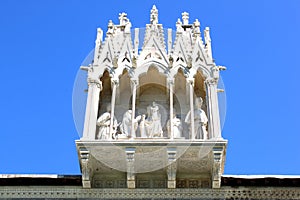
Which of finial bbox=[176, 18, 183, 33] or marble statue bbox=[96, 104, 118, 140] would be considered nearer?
marble statue bbox=[96, 104, 118, 140]

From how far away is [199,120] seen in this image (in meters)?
14.2

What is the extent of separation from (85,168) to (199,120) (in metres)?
3.16

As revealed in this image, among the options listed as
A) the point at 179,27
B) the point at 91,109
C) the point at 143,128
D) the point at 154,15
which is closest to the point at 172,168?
the point at 143,128

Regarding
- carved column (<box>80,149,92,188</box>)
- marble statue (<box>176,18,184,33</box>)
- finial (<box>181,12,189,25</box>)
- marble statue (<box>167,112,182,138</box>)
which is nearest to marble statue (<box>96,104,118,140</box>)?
carved column (<box>80,149,92,188</box>)

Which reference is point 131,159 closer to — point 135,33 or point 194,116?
point 194,116

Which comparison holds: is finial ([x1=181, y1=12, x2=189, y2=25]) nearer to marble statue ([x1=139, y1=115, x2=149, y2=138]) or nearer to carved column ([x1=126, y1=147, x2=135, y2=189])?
marble statue ([x1=139, y1=115, x2=149, y2=138])

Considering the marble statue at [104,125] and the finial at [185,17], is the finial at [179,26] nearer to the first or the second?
the finial at [185,17]

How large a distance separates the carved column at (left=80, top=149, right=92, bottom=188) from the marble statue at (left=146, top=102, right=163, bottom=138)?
1884 millimetres

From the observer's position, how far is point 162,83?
1563cm

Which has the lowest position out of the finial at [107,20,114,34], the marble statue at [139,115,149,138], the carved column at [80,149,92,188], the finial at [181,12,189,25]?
the carved column at [80,149,92,188]

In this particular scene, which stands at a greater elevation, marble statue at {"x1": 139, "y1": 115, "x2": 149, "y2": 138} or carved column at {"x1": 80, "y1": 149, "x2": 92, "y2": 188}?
marble statue at {"x1": 139, "y1": 115, "x2": 149, "y2": 138}

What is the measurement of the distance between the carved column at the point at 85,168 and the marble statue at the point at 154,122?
1.88 m

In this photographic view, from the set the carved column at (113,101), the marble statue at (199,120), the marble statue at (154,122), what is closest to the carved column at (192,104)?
the marble statue at (199,120)

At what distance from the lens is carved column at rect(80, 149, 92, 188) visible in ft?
42.3
